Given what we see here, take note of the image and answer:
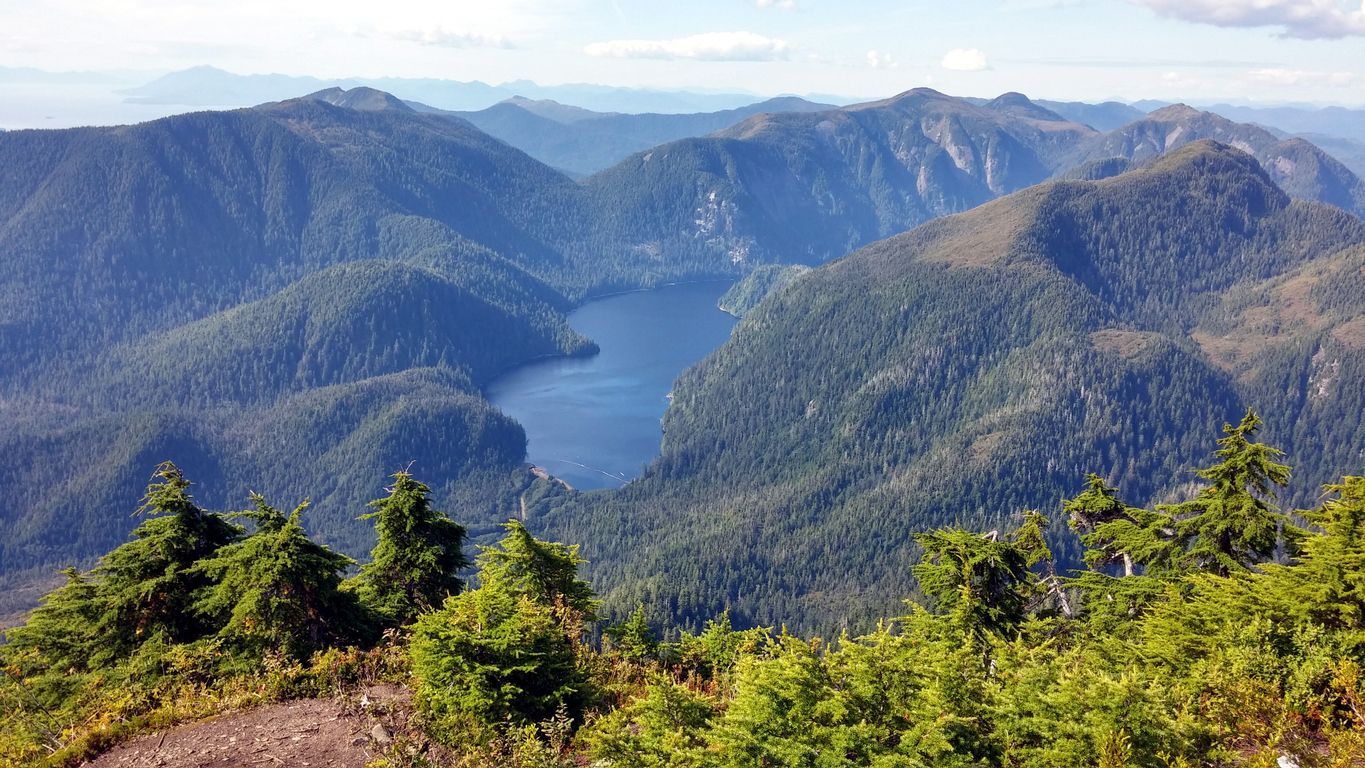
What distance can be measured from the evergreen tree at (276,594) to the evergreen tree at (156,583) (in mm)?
1557

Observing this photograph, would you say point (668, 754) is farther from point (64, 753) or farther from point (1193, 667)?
point (64, 753)

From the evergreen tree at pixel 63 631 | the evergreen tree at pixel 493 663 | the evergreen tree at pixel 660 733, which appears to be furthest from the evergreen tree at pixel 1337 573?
Result: the evergreen tree at pixel 63 631

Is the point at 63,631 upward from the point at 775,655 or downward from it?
downward

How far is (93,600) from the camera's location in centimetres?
4503

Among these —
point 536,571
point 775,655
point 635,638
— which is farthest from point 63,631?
point 775,655

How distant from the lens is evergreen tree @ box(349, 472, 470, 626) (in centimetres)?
5291

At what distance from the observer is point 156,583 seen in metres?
43.8

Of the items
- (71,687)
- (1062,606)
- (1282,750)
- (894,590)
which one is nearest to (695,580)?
(894,590)

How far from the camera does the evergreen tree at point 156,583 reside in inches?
1735

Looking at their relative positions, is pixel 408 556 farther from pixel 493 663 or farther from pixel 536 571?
pixel 493 663

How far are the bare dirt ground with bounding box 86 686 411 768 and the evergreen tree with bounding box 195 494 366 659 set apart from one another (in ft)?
19.8

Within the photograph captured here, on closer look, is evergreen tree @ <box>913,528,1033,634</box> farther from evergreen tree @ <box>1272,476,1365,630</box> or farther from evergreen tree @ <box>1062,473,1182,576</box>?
evergreen tree @ <box>1272,476,1365,630</box>

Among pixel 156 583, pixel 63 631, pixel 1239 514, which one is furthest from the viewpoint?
pixel 63 631

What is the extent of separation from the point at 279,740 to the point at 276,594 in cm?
1085
